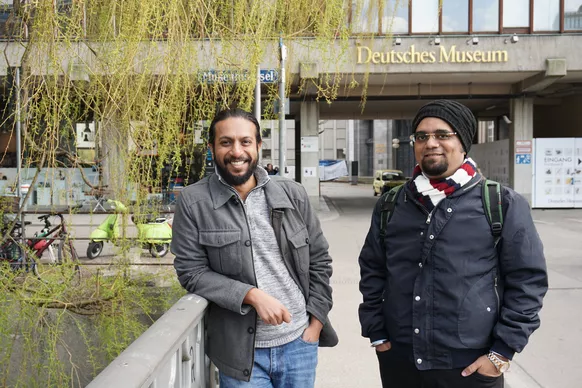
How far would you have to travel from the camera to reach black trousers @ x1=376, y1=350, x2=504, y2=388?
77.3 inches

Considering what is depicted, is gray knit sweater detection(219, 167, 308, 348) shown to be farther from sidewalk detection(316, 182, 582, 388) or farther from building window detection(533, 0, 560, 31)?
building window detection(533, 0, 560, 31)

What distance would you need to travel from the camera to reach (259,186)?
208 centimetres

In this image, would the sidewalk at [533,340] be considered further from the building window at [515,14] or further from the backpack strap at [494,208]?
the building window at [515,14]

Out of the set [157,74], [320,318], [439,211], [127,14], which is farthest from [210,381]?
[127,14]

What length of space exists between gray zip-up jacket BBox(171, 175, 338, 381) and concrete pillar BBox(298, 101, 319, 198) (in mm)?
14672

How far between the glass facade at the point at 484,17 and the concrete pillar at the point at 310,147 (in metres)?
5.23

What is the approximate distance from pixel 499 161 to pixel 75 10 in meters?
18.5

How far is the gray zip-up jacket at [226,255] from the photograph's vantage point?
1966 mm

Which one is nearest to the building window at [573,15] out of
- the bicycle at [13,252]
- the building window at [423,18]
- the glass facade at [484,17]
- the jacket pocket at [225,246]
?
the glass facade at [484,17]

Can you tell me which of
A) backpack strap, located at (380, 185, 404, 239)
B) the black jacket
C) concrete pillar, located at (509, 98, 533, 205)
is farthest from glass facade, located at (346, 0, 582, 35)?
the black jacket

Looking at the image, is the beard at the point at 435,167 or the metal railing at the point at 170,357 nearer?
the metal railing at the point at 170,357

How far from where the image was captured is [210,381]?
7.67 ft

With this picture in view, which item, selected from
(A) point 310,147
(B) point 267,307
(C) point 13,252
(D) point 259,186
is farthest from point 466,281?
(A) point 310,147

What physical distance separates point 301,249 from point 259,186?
0.30m
